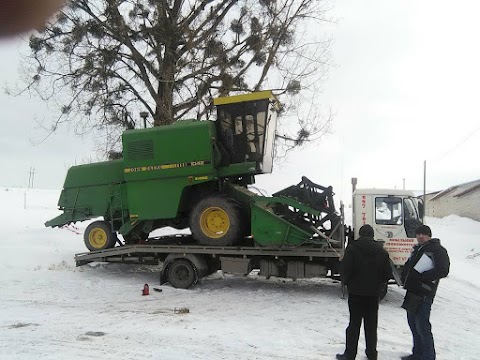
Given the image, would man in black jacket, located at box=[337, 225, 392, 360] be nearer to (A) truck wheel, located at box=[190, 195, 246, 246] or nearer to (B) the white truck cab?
(B) the white truck cab

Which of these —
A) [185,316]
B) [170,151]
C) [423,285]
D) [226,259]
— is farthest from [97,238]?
[423,285]

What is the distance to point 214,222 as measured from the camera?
10.5m

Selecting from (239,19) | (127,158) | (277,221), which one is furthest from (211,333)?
(239,19)

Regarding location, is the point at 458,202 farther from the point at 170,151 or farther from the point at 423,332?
the point at 423,332

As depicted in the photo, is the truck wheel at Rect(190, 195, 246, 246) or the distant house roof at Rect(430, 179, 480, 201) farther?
the distant house roof at Rect(430, 179, 480, 201)

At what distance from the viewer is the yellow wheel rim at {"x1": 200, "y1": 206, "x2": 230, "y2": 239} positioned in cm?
1039

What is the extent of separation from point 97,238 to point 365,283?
26.8ft

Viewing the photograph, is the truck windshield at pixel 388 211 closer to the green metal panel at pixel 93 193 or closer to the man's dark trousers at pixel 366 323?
the man's dark trousers at pixel 366 323

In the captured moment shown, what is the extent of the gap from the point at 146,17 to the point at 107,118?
153 inches

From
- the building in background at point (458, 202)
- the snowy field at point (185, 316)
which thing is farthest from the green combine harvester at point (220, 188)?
the building in background at point (458, 202)

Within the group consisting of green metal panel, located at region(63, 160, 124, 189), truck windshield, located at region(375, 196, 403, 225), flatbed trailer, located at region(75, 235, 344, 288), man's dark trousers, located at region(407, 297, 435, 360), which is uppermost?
green metal panel, located at region(63, 160, 124, 189)

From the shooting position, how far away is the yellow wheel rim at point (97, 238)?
11703 millimetres

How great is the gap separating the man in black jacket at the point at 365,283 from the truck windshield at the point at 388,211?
14.8 ft

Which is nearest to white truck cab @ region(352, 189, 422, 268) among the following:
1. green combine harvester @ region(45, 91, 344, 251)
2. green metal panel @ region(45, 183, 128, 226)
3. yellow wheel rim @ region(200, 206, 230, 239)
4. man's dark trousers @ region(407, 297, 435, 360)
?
green combine harvester @ region(45, 91, 344, 251)
